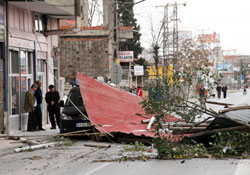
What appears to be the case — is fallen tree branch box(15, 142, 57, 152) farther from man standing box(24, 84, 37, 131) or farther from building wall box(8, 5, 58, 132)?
man standing box(24, 84, 37, 131)

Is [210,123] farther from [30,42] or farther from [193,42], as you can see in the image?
[193,42]

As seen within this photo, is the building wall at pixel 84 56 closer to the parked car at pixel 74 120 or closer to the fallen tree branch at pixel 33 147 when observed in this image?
the parked car at pixel 74 120

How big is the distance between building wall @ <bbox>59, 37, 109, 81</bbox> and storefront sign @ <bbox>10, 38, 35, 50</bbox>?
1656 centimetres

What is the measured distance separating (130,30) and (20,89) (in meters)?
22.2

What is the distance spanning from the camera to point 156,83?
12.0 m

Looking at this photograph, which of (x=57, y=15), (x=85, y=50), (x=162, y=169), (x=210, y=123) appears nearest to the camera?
(x=162, y=169)

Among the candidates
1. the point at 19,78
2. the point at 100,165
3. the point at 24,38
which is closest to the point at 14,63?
the point at 19,78

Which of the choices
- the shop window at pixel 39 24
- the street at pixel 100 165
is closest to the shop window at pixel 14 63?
the shop window at pixel 39 24

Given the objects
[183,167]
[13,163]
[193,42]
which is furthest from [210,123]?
[193,42]

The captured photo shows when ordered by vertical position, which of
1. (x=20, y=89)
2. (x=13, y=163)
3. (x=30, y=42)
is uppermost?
(x=30, y=42)

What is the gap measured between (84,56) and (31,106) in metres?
19.3

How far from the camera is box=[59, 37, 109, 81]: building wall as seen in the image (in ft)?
125

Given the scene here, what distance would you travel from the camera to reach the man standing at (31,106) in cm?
1930

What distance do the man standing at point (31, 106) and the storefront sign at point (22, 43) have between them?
1.70 meters
